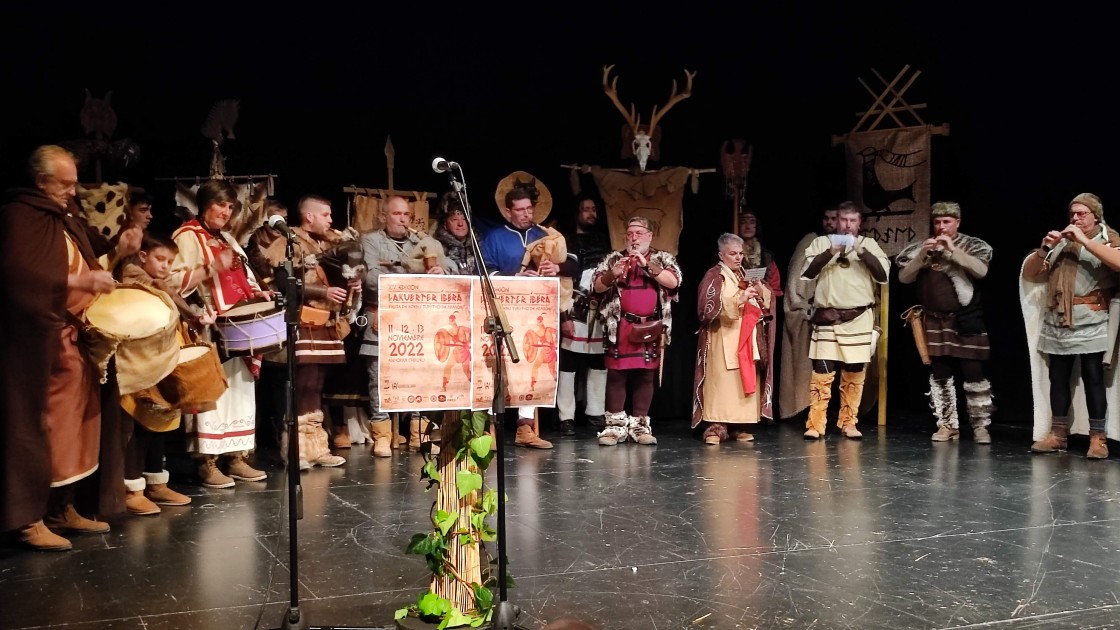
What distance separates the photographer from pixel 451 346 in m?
2.74

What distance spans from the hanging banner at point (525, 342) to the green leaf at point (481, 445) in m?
0.09

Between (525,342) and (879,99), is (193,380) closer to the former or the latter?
(525,342)

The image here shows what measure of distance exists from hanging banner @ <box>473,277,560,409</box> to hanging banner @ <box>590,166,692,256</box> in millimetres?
4456

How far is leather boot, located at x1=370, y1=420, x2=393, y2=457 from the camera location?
5918 millimetres

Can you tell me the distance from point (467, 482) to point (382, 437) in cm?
335

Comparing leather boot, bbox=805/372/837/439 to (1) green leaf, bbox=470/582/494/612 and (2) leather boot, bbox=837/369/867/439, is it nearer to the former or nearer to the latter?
(2) leather boot, bbox=837/369/867/439

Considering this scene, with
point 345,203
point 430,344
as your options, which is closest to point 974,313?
point 345,203

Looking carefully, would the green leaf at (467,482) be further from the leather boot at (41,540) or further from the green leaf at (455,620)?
the leather boot at (41,540)

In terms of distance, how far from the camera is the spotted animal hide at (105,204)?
5820 millimetres

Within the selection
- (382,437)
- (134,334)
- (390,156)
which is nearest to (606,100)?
(390,156)

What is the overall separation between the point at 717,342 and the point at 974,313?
1.68 metres

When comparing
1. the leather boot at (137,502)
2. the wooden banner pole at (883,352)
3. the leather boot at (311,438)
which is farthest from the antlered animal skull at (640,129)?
the leather boot at (137,502)

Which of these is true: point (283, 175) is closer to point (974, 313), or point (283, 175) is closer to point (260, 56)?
point (260, 56)

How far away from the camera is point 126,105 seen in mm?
6262
